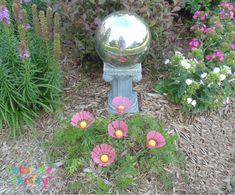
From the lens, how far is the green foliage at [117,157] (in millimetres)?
2496

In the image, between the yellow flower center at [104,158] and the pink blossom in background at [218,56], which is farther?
the pink blossom in background at [218,56]

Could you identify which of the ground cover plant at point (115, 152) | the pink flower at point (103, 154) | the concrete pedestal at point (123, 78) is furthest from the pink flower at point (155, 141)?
the concrete pedestal at point (123, 78)

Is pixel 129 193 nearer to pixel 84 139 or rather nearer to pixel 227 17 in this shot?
pixel 84 139

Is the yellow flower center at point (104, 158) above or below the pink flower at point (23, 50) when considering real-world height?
below

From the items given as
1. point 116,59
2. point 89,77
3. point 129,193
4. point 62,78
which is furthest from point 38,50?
point 129,193

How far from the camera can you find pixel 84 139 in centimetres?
260

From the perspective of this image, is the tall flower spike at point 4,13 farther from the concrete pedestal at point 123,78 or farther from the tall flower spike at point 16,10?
the concrete pedestal at point 123,78

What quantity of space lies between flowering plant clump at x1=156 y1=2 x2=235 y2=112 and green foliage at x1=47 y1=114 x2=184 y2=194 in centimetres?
48

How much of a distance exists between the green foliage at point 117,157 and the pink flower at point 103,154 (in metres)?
0.18

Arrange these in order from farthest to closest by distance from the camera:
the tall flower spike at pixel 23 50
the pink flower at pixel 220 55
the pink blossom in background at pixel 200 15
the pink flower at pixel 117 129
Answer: the pink blossom in background at pixel 200 15 < the pink flower at pixel 220 55 < the pink flower at pixel 117 129 < the tall flower spike at pixel 23 50

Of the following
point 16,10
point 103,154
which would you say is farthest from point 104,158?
point 16,10

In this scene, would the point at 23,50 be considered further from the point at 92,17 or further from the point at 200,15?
the point at 200,15

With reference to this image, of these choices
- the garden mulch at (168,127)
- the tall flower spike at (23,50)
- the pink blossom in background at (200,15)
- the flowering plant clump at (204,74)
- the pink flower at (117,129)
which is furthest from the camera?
the pink blossom in background at (200,15)

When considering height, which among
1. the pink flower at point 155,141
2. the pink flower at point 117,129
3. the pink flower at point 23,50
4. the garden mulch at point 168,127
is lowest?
the garden mulch at point 168,127
